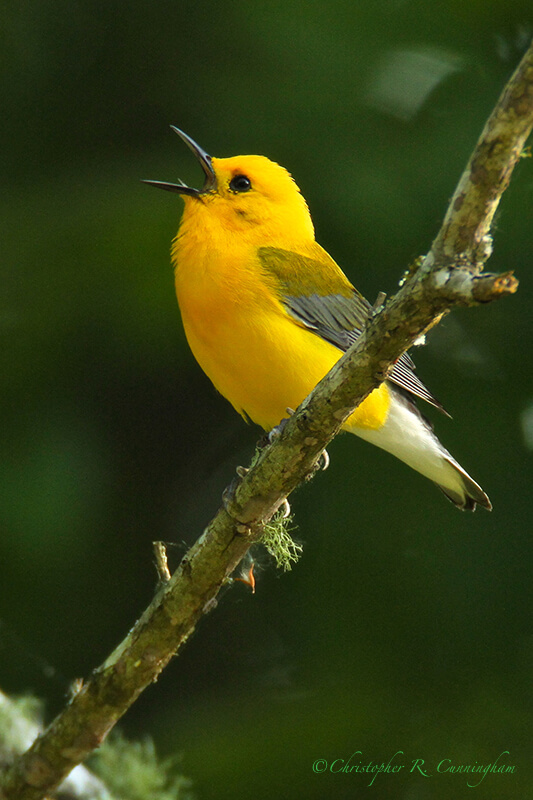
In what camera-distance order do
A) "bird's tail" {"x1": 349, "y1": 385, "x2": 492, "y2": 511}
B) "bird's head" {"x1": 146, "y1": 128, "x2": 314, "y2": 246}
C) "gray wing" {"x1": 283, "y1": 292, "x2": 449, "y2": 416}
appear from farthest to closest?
"bird's head" {"x1": 146, "y1": 128, "x2": 314, "y2": 246} < "bird's tail" {"x1": 349, "y1": 385, "x2": 492, "y2": 511} < "gray wing" {"x1": 283, "y1": 292, "x2": 449, "y2": 416}

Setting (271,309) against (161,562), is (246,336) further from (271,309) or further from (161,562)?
(161,562)

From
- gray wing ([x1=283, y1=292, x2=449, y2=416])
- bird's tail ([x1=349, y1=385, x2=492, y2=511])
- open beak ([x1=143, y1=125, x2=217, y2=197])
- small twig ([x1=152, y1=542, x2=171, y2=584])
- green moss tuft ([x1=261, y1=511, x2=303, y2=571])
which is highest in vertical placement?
open beak ([x1=143, y1=125, x2=217, y2=197])

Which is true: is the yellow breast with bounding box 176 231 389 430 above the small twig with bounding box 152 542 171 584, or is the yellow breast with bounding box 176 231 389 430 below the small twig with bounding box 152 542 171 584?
above

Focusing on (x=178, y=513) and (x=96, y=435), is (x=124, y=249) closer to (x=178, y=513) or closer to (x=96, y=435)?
(x=96, y=435)

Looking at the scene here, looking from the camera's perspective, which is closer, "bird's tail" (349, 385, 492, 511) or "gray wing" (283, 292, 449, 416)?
"gray wing" (283, 292, 449, 416)

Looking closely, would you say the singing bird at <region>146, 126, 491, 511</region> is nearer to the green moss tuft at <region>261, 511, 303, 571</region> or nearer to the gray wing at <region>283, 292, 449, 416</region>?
the gray wing at <region>283, 292, 449, 416</region>

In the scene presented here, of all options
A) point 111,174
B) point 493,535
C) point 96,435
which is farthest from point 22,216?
point 493,535

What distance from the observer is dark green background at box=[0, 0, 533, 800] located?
420 cm

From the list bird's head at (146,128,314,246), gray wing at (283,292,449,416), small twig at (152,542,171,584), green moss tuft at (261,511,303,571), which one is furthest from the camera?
bird's head at (146,128,314,246)

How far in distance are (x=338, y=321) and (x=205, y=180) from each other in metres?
1.07

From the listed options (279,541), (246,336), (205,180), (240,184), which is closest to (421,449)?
(279,541)

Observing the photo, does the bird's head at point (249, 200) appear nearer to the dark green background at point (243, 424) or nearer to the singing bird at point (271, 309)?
the singing bird at point (271, 309)

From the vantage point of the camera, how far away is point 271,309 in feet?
13.1

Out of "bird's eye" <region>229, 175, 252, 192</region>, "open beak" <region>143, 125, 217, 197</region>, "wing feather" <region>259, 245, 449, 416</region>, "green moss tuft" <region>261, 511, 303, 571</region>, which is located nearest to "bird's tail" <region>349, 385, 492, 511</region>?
"wing feather" <region>259, 245, 449, 416</region>
